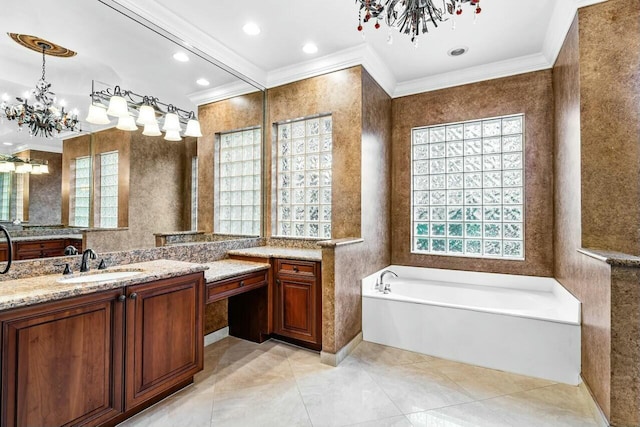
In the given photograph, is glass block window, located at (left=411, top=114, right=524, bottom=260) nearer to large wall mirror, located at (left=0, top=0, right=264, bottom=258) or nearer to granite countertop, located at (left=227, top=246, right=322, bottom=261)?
granite countertop, located at (left=227, top=246, right=322, bottom=261)

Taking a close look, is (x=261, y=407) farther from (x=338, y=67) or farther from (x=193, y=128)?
(x=338, y=67)

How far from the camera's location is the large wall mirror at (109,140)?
1.88m

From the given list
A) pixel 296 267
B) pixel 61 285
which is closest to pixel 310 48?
pixel 296 267

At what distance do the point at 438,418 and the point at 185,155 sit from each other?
9.60 ft

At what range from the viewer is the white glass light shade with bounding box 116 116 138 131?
2278 mm

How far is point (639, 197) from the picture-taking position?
207 cm

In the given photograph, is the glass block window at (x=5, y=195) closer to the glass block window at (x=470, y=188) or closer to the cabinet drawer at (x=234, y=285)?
the cabinet drawer at (x=234, y=285)

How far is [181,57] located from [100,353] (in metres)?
2.47

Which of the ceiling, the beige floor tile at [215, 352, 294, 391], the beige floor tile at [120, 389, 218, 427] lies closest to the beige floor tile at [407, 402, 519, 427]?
the beige floor tile at [215, 352, 294, 391]

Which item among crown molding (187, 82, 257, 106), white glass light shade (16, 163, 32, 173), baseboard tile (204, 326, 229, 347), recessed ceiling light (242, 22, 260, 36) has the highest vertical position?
recessed ceiling light (242, 22, 260, 36)

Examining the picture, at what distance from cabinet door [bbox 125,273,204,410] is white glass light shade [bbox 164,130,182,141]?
130cm

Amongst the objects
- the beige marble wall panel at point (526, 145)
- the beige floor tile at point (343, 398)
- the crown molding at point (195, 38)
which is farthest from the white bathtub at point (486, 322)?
the crown molding at point (195, 38)

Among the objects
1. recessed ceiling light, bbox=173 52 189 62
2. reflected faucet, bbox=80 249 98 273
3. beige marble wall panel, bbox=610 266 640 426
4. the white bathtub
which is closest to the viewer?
beige marble wall panel, bbox=610 266 640 426

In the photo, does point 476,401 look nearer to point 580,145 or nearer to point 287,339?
point 287,339
